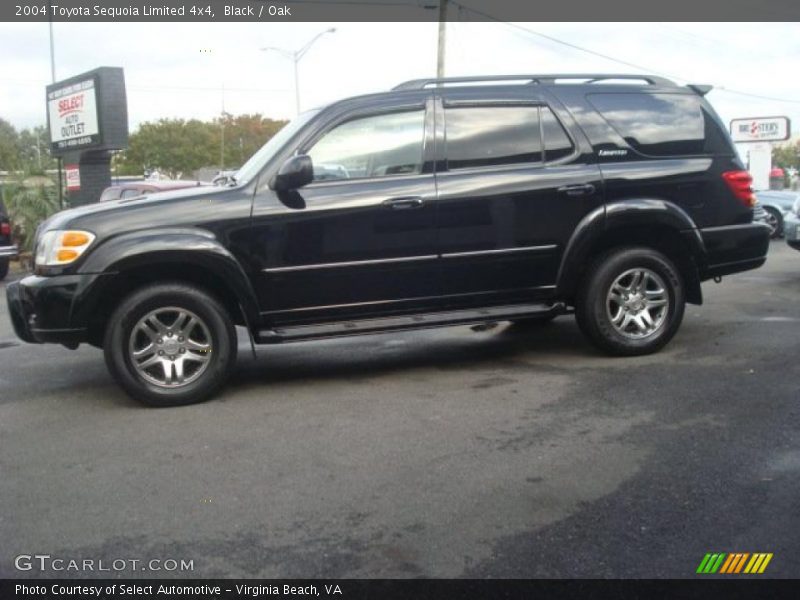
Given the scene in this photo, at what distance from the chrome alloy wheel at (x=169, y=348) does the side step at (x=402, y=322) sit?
414 millimetres

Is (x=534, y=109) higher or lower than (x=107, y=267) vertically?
higher

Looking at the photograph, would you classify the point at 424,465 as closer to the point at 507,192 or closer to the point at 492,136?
the point at 507,192

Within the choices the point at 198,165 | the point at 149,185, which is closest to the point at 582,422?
the point at 149,185

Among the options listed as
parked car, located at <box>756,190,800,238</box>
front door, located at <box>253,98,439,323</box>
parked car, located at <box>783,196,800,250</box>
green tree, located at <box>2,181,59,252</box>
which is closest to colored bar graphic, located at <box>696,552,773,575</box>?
front door, located at <box>253,98,439,323</box>

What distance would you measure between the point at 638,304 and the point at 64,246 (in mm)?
3989

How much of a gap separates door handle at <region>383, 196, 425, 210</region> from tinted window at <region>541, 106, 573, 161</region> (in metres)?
1.07

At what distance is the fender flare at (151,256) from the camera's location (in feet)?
17.5

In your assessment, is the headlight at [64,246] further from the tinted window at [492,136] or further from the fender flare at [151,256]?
the tinted window at [492,136]

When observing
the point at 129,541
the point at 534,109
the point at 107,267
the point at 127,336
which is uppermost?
the point at 534,109

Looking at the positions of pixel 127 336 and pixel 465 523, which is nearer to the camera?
pixel 465 523

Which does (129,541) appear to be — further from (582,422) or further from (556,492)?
(582,422)

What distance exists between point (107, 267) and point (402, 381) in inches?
82.9

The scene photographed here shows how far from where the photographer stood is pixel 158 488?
412 cm

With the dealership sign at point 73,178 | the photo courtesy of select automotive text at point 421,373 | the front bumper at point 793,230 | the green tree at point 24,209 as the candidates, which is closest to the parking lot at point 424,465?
the photo courtesy of select automotive text at point 421,373
